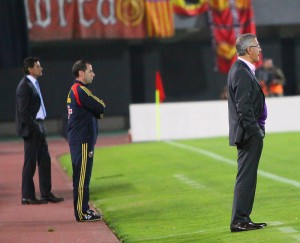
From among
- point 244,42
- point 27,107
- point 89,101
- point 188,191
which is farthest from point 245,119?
point 188,191

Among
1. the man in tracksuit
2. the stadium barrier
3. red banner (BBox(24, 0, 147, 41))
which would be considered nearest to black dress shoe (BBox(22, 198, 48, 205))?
the man in tracksuit

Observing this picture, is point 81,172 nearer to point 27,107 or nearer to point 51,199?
point 27,107

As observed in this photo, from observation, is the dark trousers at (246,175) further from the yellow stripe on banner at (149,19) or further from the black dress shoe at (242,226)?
the yellow stripe on banner at (149,19)

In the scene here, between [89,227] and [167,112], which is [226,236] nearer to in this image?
[89,227]

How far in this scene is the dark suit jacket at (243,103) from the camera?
33.9ft

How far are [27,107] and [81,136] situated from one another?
8.03ft

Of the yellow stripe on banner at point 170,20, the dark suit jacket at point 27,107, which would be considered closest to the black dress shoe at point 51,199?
the dark suit jacket at point 27,107

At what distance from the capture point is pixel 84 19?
3478 cm

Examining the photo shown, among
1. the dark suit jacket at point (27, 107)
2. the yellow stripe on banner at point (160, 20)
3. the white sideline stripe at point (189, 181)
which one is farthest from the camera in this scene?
the yellow stripe on banner at point (160, 20)

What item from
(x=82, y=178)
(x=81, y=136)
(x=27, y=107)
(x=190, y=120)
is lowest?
(x=190, y=120)

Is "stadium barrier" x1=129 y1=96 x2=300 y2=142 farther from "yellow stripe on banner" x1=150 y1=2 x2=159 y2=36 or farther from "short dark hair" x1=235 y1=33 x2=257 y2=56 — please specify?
"short dark hair" x1=235 y1=33 x2=257 y2=56

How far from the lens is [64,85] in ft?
123

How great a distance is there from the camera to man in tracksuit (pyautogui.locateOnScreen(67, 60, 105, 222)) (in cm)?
1293

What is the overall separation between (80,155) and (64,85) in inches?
970
